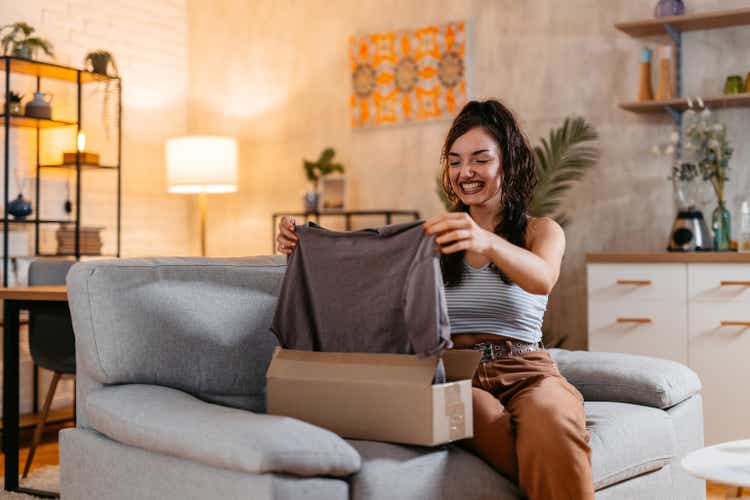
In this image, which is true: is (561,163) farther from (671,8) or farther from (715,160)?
(671,8)

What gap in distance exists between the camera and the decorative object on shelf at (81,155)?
460cm

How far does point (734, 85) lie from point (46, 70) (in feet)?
10.7

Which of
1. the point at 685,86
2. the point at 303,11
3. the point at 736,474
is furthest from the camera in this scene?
the point at 303,11

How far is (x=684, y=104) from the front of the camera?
4016 millimetres

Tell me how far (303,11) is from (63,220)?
1.88m

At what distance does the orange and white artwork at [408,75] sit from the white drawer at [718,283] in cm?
169

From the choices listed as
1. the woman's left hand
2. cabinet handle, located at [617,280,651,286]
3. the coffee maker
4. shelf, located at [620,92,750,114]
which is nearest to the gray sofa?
the woman's left hand

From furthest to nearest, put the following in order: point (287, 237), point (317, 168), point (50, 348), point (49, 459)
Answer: point (317, 168), point (49, 459), point (50, 348), point (287, 237)

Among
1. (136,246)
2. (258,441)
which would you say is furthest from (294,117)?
(258,441)

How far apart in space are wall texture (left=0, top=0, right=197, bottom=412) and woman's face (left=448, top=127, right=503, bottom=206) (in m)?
3.17

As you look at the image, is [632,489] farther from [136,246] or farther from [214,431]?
[136,246]

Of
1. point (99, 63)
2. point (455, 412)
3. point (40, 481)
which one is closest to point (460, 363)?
point (455, 412)

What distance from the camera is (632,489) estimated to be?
2105mm

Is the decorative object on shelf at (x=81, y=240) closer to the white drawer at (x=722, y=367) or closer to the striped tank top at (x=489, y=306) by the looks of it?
the white drawer at (x=722, y=367)
